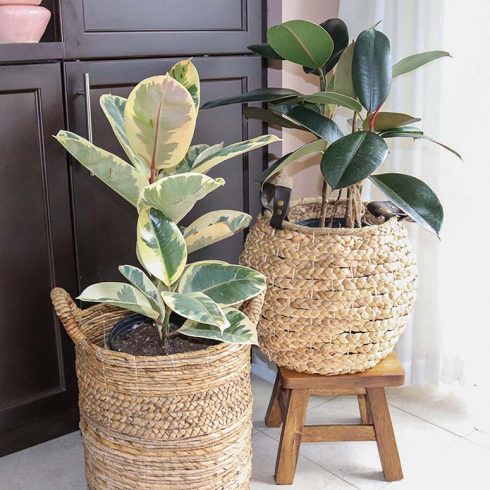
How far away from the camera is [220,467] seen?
1.39 meters

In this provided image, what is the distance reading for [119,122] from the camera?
1383 mm

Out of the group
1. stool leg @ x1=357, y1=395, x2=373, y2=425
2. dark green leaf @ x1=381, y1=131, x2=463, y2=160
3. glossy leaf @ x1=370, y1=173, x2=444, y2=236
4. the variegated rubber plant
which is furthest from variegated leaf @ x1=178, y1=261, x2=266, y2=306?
stool leg @ x1=357, y1=395, x2=373, y2=425

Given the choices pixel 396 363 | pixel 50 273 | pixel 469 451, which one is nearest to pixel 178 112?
pixel 50 273

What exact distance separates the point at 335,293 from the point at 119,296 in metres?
0.44

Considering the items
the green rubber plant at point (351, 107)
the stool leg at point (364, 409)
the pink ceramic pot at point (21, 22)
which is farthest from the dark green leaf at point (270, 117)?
the stool leg at point (364, 409)

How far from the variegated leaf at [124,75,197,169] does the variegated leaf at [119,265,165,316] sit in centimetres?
19

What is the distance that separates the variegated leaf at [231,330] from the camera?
131 cm

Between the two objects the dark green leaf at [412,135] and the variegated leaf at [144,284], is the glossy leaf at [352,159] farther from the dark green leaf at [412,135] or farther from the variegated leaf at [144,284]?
the variegated leaf at [144,284]

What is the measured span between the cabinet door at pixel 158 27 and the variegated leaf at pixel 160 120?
42cm

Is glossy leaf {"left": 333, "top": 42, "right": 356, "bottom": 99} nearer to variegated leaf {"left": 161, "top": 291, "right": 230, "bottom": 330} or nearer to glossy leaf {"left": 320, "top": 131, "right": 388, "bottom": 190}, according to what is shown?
glossy leaf {"left": 320, "top": 131, "right": 388, "bottom": 190}

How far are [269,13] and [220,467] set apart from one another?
3.69ft

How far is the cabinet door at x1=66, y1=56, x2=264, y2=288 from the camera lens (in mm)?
1658

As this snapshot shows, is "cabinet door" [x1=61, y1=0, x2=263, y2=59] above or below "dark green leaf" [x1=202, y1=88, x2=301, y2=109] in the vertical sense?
above

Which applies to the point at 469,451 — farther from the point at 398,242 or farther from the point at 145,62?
the point at 145,62
